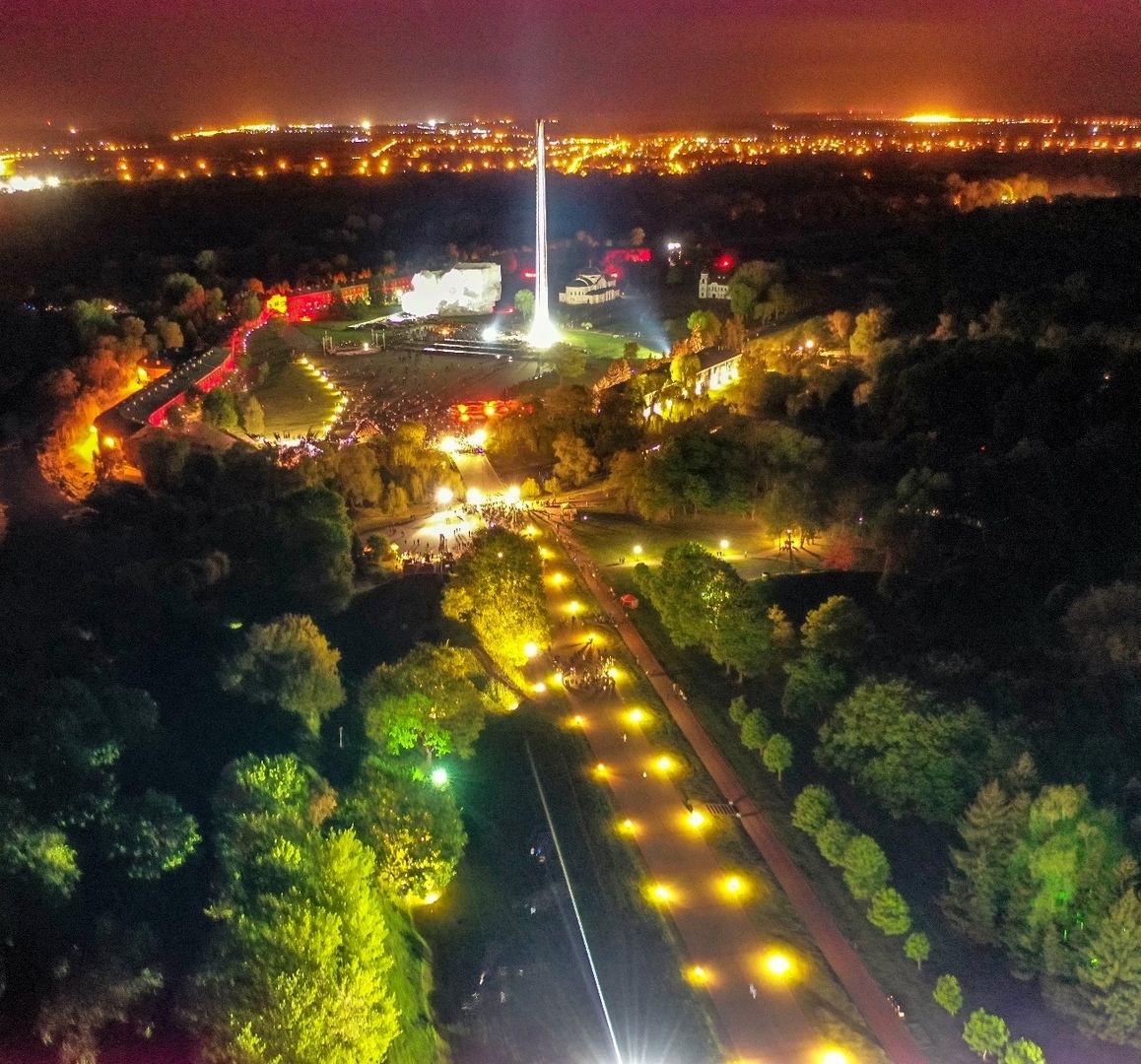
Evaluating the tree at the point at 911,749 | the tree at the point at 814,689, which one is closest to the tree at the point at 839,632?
the tree at the point at 814,689

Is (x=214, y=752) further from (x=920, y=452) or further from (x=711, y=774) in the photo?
(x=920, y=452)

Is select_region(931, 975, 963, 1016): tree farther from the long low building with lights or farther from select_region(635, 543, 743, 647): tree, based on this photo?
the long low building with lights

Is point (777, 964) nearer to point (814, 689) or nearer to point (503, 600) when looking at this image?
point (814, 689)

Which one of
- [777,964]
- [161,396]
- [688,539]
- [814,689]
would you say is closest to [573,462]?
[688,539]

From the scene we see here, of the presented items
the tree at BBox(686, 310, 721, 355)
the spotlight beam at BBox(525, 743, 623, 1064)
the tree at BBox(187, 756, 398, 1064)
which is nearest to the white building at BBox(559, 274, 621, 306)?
the tree at BBox(686, 310, 721, 355)

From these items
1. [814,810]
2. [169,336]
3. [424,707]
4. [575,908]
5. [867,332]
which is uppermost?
[424,707]
